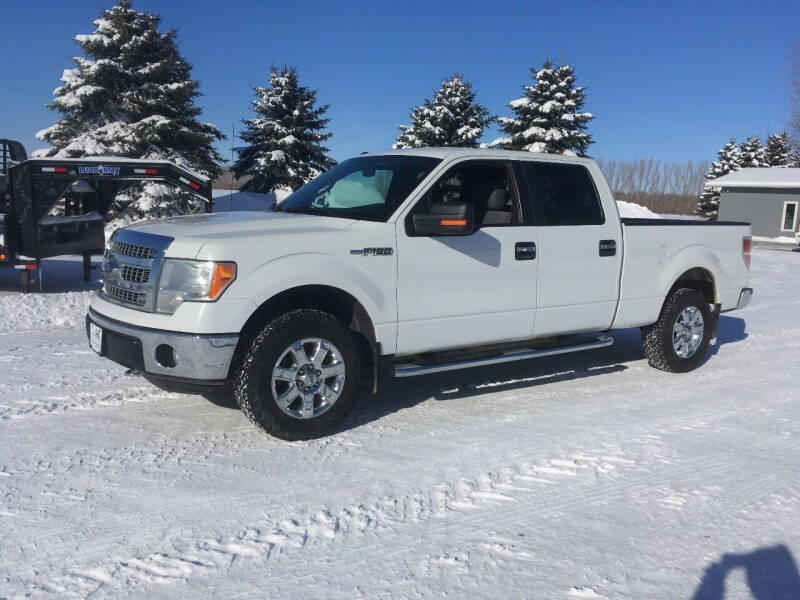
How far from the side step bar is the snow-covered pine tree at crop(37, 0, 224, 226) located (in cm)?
1930

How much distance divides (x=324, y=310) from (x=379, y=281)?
44cm

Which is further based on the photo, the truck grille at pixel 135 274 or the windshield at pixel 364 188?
the windshield at pixel 364 188

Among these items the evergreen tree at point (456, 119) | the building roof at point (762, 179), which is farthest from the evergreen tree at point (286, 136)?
the building roof at point (762, 179)

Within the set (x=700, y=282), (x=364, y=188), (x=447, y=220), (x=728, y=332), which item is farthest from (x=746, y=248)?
(x=364, y=188)

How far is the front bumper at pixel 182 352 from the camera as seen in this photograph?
414 cm

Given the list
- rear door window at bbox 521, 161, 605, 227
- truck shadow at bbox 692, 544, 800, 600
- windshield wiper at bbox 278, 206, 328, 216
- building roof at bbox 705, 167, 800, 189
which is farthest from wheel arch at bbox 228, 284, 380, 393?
building roof at bbox 705, 167, 800, 189

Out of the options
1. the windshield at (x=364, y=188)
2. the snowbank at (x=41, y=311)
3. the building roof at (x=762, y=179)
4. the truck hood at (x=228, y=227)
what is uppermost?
the building roof at (x=762, y=179)

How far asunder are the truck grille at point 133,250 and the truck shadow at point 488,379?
5.83 ft

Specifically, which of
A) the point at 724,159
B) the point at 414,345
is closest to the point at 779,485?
the point at 414,345

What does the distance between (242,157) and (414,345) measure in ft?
102

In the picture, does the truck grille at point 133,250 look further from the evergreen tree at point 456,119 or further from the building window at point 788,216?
the building window at point 788,216

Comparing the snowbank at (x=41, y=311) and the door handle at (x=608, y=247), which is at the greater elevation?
the door handle at (x=608, y=247)

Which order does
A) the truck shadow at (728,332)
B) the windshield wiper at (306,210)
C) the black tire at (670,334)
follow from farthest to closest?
the truck shadow at (728,332) → the black tire at (670,334) → the windshield wiper at (306,210)

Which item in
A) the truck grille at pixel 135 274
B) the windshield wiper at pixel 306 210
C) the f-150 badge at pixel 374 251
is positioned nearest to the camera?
the truck grille at pixel 135 274
